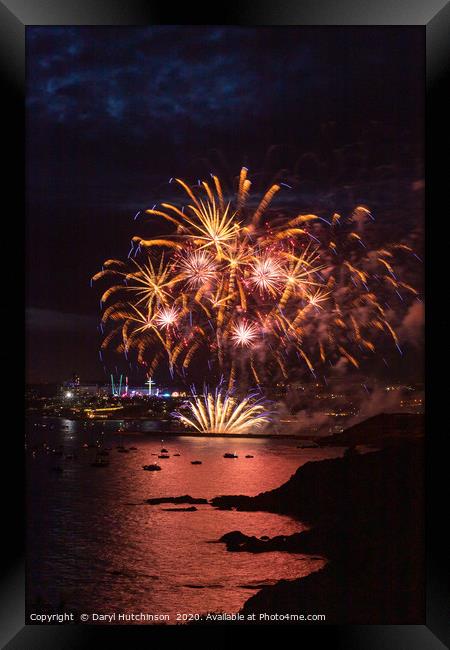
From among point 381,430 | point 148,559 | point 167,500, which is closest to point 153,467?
point 167,500

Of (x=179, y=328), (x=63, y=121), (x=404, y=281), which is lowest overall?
(x=179, y=328)

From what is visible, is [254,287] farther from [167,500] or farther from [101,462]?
[101,462]

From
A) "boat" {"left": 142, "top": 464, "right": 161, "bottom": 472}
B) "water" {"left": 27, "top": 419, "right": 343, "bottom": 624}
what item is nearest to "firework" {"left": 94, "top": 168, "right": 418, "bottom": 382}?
"water" {"left": 27, "top": 419, "right": 343, "bottom": 624}

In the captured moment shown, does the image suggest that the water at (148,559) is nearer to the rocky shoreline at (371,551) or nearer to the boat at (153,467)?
the rocky shoreline at (371,551)
